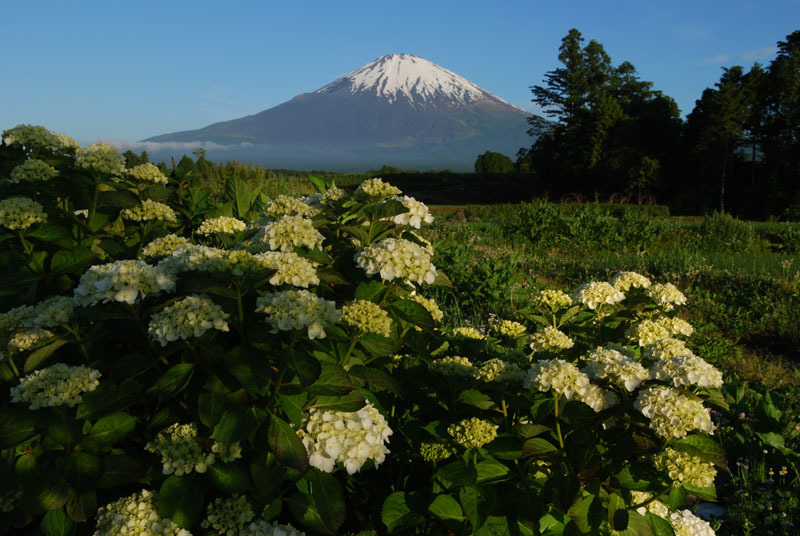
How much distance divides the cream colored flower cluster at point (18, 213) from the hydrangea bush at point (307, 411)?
10.7 inches

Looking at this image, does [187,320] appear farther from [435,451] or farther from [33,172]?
[33,172]

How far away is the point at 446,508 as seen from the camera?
5.11 feet

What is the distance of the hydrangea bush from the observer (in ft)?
4.66

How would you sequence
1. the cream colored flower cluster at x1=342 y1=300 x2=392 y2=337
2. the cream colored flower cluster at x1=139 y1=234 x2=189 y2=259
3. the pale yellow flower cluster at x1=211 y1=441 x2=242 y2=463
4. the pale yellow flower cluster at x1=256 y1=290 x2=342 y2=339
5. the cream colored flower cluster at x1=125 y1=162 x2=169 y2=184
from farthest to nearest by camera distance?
the cream colored flower cluster at x1=125 y1=162 x2=169 y2=184 → the cream colored flower cluster at x1=139 y1=234 x2=189 y2=259 → the cream colored flower cluster at x1=342 y1=300 x2=392 y2=337 → the pale yellow flower cluster at x1=211 y1=441 x2=242 y2=463 → the pale yellow flower cluster at x1=256 y1=290 x2=342 y2=339

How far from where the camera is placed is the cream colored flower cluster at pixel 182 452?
1421 mm

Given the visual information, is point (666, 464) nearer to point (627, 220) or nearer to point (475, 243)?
point (475, 243)

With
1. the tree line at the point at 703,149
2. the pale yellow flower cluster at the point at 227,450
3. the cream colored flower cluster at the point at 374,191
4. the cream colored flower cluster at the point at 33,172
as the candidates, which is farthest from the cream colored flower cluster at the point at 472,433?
the tree line at the point at 703,149

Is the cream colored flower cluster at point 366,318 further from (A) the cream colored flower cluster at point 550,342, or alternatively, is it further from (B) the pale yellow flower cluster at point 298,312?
(A) the cream colored flower cluster at point 550,342

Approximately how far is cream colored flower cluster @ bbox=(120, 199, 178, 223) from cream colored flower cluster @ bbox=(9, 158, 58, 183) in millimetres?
355

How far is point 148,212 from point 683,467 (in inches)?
91.9

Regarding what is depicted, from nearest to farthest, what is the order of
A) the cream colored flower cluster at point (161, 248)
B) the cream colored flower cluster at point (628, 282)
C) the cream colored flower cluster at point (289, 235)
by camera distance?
the cream colored flower cluster at point (289, 235) < the cream colored flower cluster at point (161, 248) < the cream colored flower cluster at point (628, 282)

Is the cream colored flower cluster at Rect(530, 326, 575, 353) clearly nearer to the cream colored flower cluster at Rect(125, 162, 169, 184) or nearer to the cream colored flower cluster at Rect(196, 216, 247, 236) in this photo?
the cream colored flower cluster at Rect(196, 216, 247, 236)

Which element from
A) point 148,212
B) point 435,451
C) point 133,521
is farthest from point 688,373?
point 148,212

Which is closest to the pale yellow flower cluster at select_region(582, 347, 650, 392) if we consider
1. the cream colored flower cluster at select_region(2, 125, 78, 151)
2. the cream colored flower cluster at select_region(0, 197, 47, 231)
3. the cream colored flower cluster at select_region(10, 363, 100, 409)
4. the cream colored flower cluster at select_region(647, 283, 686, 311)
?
the cream colored flower cluster at select_region(647, 283, 686, 311)
